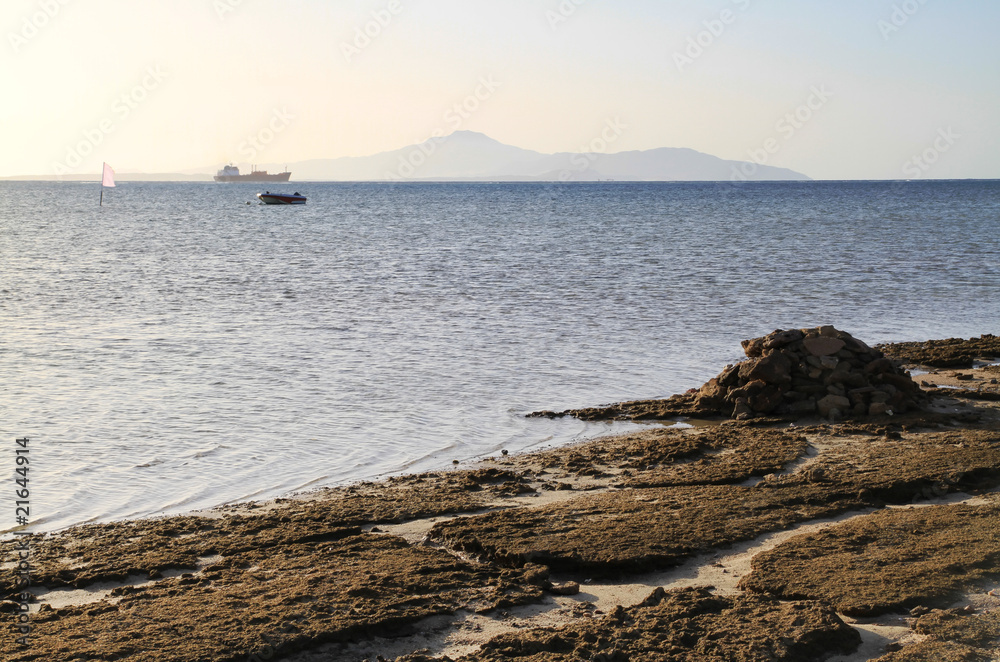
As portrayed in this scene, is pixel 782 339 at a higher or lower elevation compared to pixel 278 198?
lower

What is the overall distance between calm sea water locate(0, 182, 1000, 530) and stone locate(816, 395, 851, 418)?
2.36 metres

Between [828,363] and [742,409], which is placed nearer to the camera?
[742,409]

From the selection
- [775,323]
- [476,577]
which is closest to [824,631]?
[476,577]

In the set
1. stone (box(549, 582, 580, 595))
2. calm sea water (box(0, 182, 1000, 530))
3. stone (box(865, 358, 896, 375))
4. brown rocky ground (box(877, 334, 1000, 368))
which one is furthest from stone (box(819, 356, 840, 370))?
stone (box(549, 582, 580, 595))

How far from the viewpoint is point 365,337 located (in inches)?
659

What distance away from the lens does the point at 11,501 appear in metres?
7.60

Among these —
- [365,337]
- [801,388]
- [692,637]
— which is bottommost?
[365,337]

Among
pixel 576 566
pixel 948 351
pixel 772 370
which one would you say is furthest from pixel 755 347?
pixel 576 566

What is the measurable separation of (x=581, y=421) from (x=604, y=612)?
218 inches

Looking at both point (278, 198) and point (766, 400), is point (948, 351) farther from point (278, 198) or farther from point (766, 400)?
point (278, 198)

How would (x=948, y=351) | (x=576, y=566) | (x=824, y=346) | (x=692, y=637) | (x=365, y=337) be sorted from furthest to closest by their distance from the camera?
(x=365, y=337), (x=948, y=351), (x=824, y=346), (x=576, y=566), (x=692, y=637)

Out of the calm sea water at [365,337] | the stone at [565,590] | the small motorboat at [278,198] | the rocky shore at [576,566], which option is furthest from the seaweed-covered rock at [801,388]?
the small motorboat at [278,198]

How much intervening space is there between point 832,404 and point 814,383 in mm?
529

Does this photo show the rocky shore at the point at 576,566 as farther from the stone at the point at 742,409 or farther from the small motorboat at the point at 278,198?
the small motorboat at the point at 278,198
